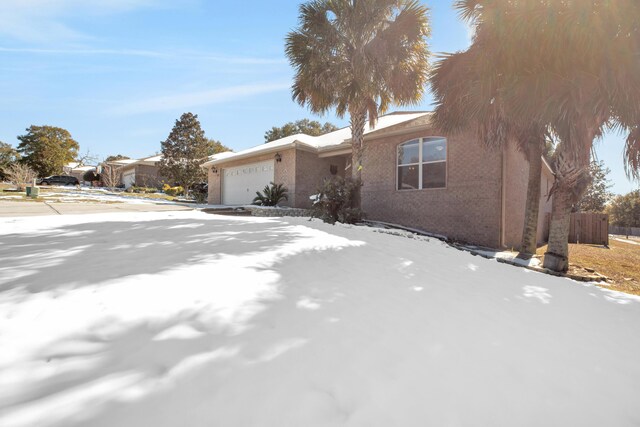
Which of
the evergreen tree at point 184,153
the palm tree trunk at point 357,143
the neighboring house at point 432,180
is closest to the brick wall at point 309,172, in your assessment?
the neighboring house at point 432,180

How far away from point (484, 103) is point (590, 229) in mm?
13296

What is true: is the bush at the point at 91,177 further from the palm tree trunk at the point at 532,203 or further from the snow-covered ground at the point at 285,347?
the palm tree trunk at the point at 532,203

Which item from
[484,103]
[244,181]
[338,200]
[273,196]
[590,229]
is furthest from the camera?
[244,181]

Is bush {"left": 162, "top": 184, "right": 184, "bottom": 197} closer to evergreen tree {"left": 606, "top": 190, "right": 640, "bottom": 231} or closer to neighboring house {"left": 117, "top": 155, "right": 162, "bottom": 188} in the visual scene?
neighboring house {"left": 117, "top": 155, "right": 162, "bottom": 188}

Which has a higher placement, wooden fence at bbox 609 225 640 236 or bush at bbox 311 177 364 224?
bush at bbox 311 177 364 224

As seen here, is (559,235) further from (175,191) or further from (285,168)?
(175,191)

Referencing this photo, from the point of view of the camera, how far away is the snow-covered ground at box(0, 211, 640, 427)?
1.26 meters

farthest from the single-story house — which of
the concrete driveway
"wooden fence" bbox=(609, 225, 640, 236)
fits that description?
"wooden fence" bbox=(609, 225, 640, 236)

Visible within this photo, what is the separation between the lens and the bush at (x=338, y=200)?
10203 millimetres

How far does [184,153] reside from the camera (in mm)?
24375

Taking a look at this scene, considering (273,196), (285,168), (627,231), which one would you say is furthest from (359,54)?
(627,231)

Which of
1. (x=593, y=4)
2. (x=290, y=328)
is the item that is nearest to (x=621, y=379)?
(x=290, y=328)

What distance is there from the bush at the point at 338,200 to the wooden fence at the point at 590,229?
11706 mm

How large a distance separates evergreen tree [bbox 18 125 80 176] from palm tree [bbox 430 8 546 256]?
47.7 meters
